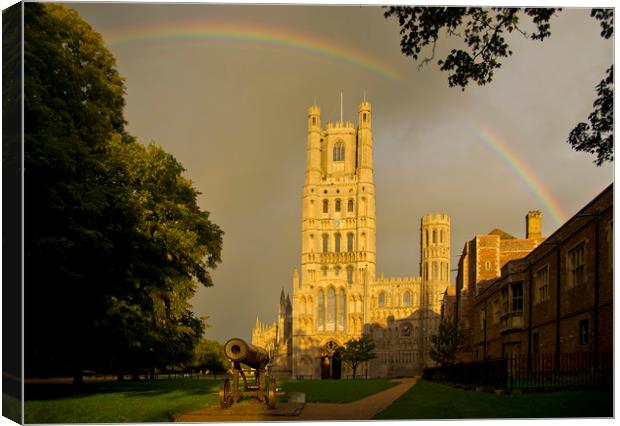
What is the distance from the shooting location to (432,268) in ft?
367

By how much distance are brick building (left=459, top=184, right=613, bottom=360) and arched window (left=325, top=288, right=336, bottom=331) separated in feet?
209

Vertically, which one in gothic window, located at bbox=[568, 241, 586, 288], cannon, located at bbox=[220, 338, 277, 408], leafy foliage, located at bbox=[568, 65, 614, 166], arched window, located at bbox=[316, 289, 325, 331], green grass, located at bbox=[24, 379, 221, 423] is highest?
leafy foliage, located at bbox=[568, 65, 614, 166]

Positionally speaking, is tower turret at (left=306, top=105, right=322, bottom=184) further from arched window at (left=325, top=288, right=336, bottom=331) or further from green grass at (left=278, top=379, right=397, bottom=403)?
green grass at (left=278, top=379, right=397, bottom=403)

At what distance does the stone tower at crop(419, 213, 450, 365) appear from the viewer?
102750 mm

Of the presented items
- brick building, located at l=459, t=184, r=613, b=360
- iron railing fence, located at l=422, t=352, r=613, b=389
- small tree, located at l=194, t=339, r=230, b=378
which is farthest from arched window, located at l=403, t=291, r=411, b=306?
iron railing fence, located at l=422, t=352, r=613, b=389

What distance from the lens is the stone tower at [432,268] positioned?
337ft

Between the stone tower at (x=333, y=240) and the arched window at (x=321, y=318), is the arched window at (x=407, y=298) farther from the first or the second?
the arched window at (x=321, y=318)

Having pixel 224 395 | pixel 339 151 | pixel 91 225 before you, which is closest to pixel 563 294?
pixel 224 395

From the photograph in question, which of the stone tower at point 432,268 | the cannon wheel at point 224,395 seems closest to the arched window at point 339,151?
the stone tower at point 432,268

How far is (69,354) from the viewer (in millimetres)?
24469

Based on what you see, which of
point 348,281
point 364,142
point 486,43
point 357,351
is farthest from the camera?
point 364,142

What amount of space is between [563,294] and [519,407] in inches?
376

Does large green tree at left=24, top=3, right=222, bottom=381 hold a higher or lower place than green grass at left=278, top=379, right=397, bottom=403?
higher

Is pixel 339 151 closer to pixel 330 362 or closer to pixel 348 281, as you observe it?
pixel 348 281
